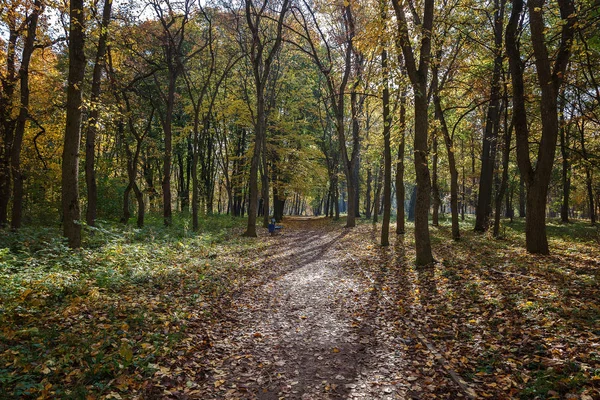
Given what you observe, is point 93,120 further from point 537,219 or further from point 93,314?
point 537,219

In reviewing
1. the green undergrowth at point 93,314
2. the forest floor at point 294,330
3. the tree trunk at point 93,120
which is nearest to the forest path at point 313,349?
the forest floor at point 294,330

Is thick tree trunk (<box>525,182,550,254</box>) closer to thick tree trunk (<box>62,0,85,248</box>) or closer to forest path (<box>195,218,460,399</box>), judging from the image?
forest path (<box>195,218,460,399</box>)

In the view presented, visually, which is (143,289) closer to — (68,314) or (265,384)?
(68,314)

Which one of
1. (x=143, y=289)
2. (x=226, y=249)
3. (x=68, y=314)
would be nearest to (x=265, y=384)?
(x=68, y=314)

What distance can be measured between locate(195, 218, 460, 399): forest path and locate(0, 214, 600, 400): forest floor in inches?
1.0

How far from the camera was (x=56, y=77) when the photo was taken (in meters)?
15.1

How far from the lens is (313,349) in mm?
5367

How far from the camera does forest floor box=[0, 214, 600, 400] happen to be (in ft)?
13.3

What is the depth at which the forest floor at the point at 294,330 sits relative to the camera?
13.3 feet

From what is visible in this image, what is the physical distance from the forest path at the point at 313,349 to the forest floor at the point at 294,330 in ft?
0.08

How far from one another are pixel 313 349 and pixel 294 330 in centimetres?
82

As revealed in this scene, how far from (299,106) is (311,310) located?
2481 cm

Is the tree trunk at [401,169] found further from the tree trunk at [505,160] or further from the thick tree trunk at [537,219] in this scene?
the thick tree trunk at [537,219]

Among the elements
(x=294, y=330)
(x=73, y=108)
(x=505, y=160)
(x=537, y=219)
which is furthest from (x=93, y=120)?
(x=505, y=160)
